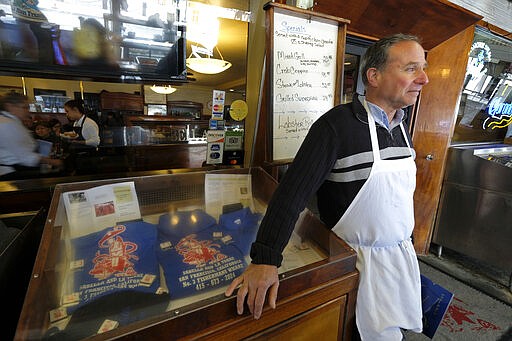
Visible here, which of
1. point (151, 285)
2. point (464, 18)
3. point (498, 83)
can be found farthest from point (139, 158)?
point (498, 83)

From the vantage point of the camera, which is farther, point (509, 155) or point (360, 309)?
point (509, 155)

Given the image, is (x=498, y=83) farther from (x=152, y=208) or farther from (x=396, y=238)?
(x=152, y=208)

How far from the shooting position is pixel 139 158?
2447 millimetres

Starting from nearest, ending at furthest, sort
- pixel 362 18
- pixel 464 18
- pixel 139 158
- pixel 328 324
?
pixel 328 324, pixel 362 18, pixel 464 18, pixel 139 158

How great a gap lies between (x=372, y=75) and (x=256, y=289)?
101cm


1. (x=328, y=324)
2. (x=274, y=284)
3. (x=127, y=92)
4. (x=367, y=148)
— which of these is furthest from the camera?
(x=127, y=92)

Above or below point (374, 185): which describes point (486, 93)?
above

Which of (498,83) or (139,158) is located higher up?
(498,83)

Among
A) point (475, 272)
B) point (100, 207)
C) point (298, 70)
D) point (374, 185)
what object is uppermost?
point (298, 70)

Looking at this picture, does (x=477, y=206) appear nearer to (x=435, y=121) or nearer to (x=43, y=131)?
(x=435, y=121)

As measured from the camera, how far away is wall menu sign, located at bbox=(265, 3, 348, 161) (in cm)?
150

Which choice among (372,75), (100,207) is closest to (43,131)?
(100,207)

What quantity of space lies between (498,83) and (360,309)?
3.78 meters

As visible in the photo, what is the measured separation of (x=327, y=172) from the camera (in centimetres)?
104
